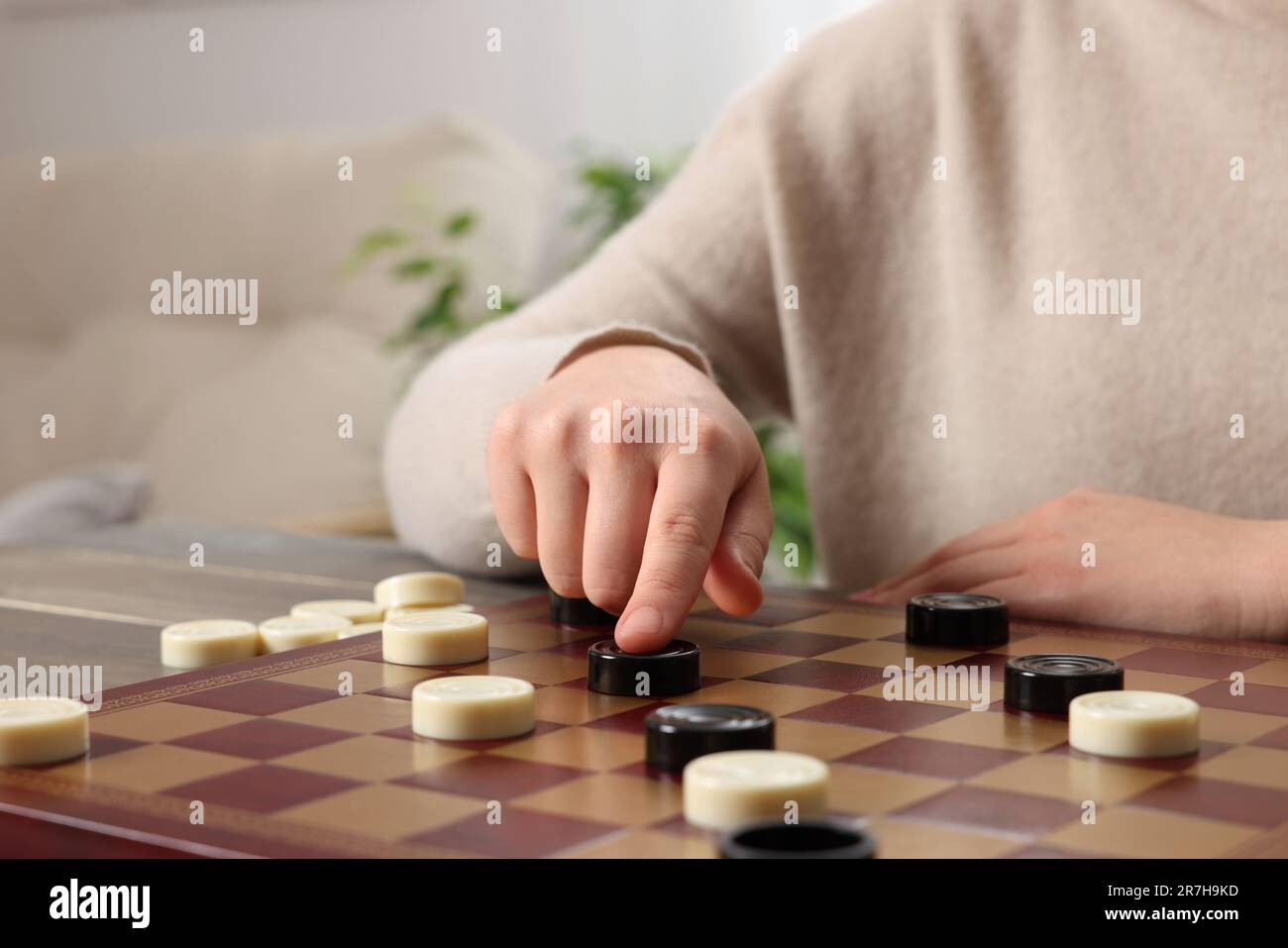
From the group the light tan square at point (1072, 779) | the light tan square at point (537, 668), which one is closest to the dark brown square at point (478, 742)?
the light tan square at point (537, 668)

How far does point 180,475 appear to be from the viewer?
9.73 ft

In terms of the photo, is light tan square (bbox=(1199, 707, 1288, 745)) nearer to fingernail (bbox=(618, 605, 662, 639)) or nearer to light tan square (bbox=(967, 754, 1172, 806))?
light tan square (bbox=(967, 754, 1172, 806))

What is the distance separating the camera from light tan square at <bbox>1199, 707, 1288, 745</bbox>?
71 centimetres

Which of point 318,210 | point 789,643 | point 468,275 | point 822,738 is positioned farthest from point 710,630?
point 318,210

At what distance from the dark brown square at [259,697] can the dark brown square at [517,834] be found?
0.22m

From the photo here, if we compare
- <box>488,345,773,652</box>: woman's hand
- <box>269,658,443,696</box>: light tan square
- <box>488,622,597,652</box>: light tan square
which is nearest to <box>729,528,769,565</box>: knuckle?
<box>488,345,773,652</box>: woman's hand

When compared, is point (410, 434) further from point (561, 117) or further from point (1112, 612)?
point (561, 117)

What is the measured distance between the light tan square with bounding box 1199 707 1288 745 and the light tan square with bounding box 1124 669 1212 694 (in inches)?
2.1

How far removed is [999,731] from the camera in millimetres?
718

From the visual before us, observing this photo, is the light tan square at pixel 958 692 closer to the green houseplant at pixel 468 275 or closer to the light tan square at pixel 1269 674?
the light tan square at pixel 1269 674

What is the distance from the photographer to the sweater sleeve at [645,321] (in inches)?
54.6

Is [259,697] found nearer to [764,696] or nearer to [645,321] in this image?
[764,696]

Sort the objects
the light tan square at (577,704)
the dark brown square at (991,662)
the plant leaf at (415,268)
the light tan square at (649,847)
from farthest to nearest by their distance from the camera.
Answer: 1. the plant leaf at (415,268)
2. the dark brown square at (991,662)
3. the light tan square at (577,704)
4. the light tan square at (649,847)

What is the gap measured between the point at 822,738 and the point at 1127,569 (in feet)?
1.50
